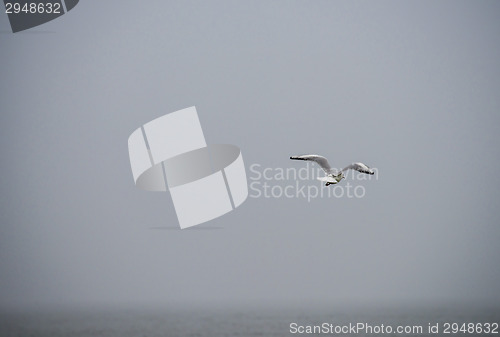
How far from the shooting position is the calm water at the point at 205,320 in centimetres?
2564

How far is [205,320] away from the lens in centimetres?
2859

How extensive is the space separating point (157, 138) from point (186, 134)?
0.92 meters

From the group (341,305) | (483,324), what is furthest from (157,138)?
(341,305)

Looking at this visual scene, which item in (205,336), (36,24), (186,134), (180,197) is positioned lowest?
(205,336)

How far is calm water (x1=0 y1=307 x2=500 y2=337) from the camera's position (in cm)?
2564

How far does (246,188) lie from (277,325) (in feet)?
32.4

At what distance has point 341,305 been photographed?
3547 cm

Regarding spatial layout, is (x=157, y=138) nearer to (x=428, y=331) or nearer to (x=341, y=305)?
(x=428, y=331)

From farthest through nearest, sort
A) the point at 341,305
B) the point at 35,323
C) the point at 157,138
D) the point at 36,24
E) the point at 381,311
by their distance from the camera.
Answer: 1. the point at 341,305
2. the point at 381,311
3. the point at 35,323
4. the point at 36,24
5. the point at 157,138

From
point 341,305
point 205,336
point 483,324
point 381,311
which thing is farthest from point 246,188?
point 341,305

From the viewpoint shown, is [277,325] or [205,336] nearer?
[205,336]

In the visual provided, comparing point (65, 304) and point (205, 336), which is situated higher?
point (65, 304)

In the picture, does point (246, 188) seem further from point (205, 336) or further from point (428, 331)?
point (428, 331)

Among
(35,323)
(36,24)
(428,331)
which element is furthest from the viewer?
(35,323)
